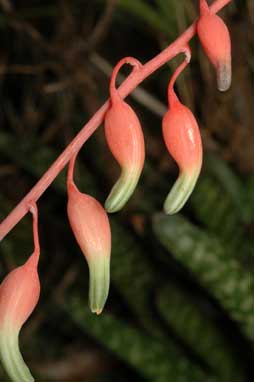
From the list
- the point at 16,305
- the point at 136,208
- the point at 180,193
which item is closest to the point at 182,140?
the point at 180,193

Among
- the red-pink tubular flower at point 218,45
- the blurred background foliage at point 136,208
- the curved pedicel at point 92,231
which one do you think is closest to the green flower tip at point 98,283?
the curved pedicel at point 92,231

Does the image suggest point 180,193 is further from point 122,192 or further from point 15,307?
point 15,307

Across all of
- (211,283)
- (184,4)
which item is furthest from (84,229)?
(184,4)

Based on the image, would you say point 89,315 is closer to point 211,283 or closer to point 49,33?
point 211,283

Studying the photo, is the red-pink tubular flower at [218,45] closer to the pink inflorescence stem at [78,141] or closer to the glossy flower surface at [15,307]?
the pink inflorescence stem at [78,141]

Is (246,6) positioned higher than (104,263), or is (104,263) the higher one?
(246,6)

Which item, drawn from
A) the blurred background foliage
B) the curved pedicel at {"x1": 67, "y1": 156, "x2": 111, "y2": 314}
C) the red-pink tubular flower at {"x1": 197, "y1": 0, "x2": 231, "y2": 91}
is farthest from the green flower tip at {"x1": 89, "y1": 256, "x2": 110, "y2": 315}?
the blurred background foliage
